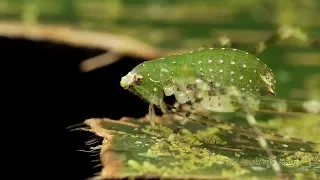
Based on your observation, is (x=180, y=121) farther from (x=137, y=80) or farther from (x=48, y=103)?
(x=48, y=103)

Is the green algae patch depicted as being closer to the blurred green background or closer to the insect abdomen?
the insect abdomen

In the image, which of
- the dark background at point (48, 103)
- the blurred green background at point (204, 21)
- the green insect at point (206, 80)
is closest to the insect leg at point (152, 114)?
the green insect at point (206, 80)

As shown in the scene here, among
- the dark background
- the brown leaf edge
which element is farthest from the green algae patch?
the dark background

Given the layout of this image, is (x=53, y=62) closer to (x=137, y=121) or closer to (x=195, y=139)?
(x=137, y=121)

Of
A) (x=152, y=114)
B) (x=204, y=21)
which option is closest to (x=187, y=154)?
(x=152, y=114)

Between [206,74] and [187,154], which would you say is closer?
[187,154]

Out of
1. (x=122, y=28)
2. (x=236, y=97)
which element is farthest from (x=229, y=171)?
(x=122, y=28)
